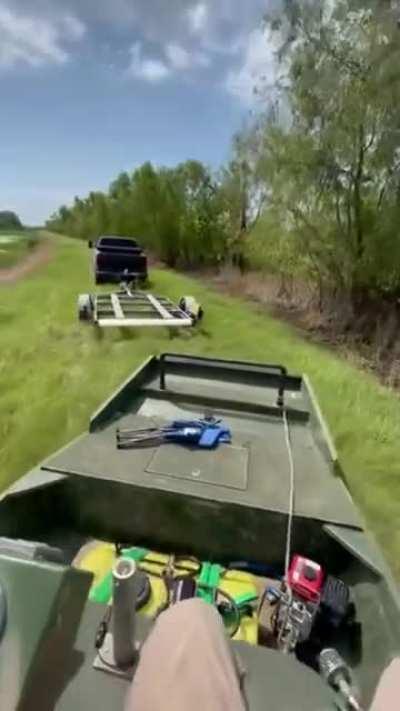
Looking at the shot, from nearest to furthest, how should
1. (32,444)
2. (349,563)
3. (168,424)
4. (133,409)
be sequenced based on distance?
(349,563) < (168,424) < (133,409) < (32,444)

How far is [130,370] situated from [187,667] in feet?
18.8

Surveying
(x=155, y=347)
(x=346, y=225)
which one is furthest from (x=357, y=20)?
(x=155, y=347)

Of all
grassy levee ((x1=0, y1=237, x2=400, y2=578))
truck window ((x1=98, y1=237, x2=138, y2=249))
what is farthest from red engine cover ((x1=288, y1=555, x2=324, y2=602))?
truck window ((x1=98, y1=237, x2=138, y2=249))

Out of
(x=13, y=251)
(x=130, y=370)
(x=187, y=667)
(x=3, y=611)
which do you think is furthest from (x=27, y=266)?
(x=187, y=667)

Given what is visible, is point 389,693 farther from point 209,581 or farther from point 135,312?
point 135,312

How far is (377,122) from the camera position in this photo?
344 inches

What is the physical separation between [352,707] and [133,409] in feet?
7.95

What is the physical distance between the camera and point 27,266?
21500 mm

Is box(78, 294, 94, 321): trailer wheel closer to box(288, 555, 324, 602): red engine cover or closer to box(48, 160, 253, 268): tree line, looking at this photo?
box(288, 555, 324, 602): red engine cover

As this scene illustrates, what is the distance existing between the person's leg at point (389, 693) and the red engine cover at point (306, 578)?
99cm

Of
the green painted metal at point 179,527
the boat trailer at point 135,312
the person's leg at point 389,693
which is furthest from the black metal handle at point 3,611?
the boat trailer at point 135,312

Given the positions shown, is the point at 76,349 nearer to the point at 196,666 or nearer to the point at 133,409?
the point at 133,409

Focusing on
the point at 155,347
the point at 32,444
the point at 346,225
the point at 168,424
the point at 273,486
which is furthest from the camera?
the point at 346,225

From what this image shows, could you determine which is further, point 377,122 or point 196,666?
point 377,122
